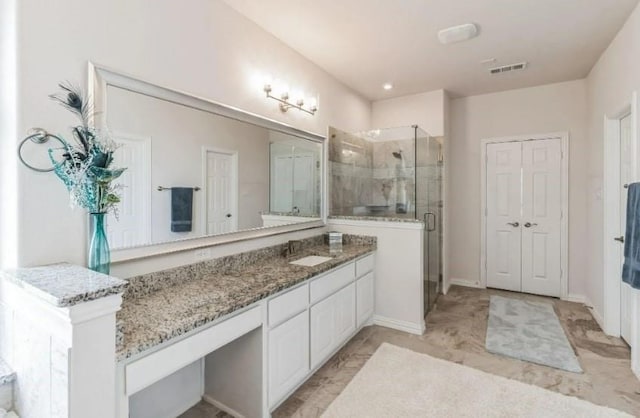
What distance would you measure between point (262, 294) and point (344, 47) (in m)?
2.33

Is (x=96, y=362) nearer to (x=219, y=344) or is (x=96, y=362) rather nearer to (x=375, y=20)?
(x=219, y=344)

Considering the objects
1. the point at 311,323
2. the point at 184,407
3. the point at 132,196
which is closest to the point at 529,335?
the point at 311,323

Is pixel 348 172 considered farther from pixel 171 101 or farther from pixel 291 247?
pixel 171 101

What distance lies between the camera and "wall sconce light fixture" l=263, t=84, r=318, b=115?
2670 millimetres

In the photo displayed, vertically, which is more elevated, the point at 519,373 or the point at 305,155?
the point at 305,155

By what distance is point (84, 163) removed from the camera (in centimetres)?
142

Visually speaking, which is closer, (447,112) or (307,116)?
(307,116)

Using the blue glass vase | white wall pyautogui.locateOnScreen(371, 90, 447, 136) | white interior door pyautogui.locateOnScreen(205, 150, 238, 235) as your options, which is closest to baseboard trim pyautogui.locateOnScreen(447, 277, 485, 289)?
white wall pyautogui.locateOnScreen(371, 90, 447, 136)

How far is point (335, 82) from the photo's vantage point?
3.72m

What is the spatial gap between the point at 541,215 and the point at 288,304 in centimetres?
385

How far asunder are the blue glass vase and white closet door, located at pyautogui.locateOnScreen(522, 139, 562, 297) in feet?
15.5

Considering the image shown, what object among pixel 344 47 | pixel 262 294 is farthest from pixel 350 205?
pixel 262 294

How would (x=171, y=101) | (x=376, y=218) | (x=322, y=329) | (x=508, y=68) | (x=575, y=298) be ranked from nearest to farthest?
1. (x=171, y=101)
2. (x=322, y=329)
3. (x=376, y=218)
4. (x=508, y=68)
5. (x=575, y=298)

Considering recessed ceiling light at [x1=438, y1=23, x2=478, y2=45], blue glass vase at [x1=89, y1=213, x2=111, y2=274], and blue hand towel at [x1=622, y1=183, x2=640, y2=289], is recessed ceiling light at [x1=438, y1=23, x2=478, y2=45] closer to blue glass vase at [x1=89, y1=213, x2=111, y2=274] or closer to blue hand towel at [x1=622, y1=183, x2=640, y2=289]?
blue hand towel at [x1=622, y1=183, x2=640, y2=289]
